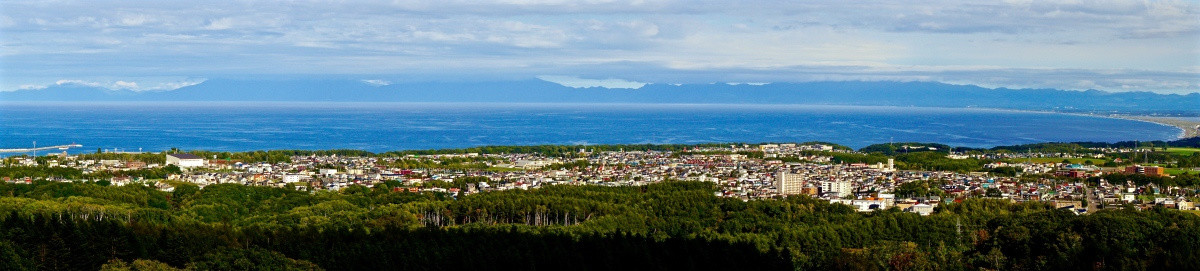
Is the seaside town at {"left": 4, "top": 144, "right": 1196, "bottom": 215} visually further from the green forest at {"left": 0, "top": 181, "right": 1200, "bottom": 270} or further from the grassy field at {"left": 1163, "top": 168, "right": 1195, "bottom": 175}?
the green forest at {"left": 0, "top": 181, "right": 1200, "bottom": 270}

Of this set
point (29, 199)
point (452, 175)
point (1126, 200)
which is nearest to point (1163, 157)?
point (1126, 200)

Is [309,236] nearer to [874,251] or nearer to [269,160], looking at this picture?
[874,251]

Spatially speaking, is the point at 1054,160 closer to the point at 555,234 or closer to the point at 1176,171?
the point at 1176,171

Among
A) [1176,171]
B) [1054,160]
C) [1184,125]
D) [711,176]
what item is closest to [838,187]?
[711,176]

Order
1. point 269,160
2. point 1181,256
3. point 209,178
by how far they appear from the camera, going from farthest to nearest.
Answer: point 269,160 → point 209,178 → point 1181,256

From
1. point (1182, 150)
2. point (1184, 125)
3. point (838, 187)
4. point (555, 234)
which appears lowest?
point (555, 234)

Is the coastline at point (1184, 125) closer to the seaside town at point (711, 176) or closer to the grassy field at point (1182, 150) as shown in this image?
the grassy field at point (1182, 150)

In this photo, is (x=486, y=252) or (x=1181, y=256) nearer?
(x=1181, y=256)
